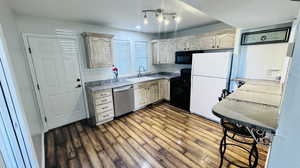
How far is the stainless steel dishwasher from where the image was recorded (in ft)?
10.2

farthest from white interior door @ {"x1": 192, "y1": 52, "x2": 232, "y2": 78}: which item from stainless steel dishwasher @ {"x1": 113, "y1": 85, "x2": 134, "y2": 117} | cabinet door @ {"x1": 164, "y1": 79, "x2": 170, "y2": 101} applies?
stainless steel dishwasher @ {"x1": 113, "y1": 85, "x2": 134, "y2": 117}

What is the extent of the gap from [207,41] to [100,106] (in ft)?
10.6

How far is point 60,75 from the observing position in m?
2.76

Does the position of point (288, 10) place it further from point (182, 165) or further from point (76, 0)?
point (76, 0)

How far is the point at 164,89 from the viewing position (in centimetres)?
420

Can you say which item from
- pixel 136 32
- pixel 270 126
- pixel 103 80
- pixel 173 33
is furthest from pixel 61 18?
pixel 270 126

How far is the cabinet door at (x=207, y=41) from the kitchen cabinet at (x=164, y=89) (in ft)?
4.76

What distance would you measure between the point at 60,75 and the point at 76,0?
5.61 feet

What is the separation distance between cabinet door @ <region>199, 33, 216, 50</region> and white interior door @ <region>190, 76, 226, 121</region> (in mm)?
916

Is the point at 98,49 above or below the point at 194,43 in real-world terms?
below

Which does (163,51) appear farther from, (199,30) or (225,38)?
(225,38)

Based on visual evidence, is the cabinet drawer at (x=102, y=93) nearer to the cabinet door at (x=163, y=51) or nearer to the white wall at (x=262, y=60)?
the cabinet door at (x=163, y=51)

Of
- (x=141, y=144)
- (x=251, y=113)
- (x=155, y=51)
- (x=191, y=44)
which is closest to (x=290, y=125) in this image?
(x=251, y=113)

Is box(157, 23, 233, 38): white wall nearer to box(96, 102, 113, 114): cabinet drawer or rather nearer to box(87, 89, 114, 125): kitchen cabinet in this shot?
box(87, 89, 114, 125): kitchen cabinet
